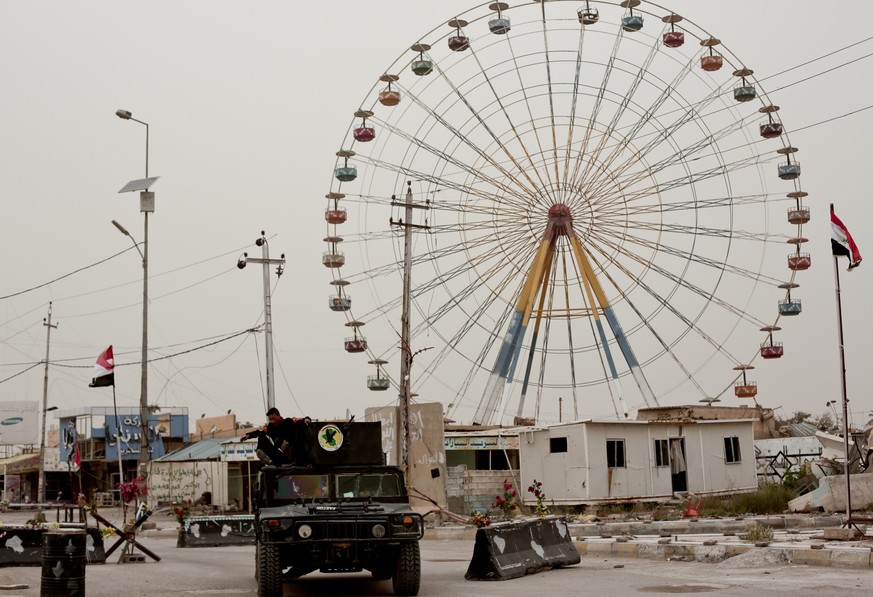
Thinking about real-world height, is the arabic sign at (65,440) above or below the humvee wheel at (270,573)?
above

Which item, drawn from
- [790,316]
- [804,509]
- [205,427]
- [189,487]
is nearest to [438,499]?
[804,509]

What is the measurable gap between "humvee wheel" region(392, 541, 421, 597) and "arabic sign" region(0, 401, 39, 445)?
180ft

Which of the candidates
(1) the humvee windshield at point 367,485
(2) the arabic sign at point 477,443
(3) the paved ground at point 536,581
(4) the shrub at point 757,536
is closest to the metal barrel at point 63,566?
(3) the paved ground at point 536,581

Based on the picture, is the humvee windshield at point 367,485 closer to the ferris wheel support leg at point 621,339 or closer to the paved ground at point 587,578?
the paved ground at point 587,578

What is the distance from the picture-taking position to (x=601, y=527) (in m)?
22.4

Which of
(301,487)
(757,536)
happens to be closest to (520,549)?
(301,487)

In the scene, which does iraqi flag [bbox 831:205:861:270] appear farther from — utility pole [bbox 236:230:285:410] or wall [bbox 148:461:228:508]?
wall [bbox 148:461:228:508]

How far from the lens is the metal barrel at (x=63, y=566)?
454 inches

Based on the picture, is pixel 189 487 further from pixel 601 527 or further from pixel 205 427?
pixel 601 527

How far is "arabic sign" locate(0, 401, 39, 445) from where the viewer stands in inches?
2454

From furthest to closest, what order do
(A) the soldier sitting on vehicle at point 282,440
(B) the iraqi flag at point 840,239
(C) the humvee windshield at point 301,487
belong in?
(B) the iraqi flag at point 840,239 < (A) the soldier sitting on vehicle at point 282,440 < (C) the humvee windshield at point 301,487

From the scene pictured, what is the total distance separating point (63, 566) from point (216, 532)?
14881 mm

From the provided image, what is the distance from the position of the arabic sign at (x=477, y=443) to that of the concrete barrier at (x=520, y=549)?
66.9ft

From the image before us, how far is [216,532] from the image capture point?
85.7 ft
